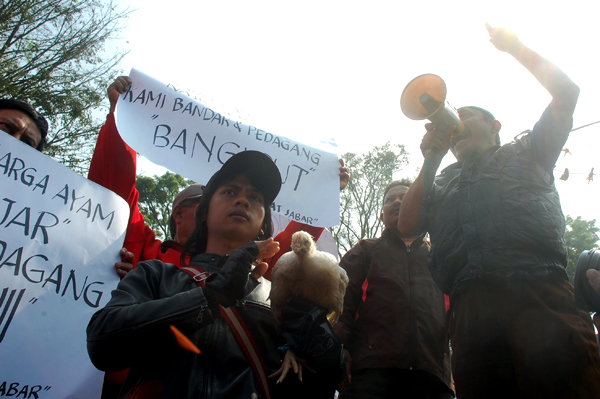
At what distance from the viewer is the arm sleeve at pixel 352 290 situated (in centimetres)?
257

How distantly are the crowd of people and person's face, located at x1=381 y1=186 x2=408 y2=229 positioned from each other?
0.71m

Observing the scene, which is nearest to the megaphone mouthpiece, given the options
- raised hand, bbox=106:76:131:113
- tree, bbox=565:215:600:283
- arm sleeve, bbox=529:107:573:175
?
arm sleeve, bbox=529:107:573:175

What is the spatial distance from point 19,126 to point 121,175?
59 cm

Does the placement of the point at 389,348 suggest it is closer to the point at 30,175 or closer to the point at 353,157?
the point at 30,175

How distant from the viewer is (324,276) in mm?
1455

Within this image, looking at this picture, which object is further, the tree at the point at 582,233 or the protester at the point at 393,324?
the tree at the point at 582,233

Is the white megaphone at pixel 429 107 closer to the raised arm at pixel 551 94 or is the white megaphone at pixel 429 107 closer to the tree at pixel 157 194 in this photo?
the raised arm at pixel 551 94

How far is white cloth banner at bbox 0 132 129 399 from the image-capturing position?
162cm

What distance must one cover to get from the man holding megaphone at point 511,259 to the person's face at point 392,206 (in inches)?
38.8

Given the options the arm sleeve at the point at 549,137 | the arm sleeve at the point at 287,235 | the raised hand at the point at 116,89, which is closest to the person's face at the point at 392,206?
the arm sleeve at the point at 287,235

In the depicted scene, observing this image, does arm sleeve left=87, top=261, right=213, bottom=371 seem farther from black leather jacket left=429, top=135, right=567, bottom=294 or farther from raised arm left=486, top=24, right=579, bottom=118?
raised arm left=486, top=24, right=579, bottom=118

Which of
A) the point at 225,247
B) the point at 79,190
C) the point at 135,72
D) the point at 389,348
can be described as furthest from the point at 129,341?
the point at 135,72

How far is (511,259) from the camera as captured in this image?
151cm

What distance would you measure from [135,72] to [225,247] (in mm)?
1741
